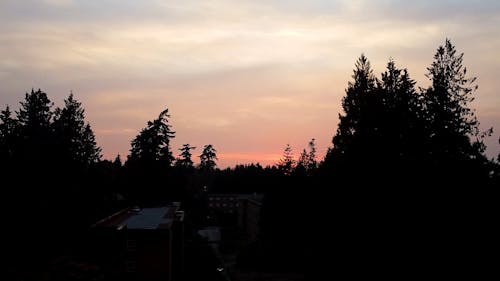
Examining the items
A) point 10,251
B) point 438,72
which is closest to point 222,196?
point 438,72

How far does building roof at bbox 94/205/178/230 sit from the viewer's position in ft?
112

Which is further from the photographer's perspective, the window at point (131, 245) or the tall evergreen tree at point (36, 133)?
the tall evergreen tree at point (36, 133)

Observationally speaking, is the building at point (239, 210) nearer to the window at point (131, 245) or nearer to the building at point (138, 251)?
the building at point (138, 251)

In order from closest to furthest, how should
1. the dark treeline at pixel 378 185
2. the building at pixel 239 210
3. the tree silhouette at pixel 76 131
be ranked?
the dark treeline at pixel 378 185, the tree silhouette at pixel 76 131, the building at pixel 239 210

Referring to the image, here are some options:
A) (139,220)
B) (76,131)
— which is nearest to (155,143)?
(76,131)

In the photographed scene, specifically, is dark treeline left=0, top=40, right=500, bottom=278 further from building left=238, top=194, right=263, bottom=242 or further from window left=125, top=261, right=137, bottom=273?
→ building left=238, top=194, right=263, bottom=242

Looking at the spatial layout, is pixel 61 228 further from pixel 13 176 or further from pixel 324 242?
pixel 324 242

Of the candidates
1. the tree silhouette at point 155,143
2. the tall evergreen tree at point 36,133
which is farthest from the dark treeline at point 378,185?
the tree silhouette at point 155,143

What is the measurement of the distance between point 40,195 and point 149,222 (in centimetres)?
745

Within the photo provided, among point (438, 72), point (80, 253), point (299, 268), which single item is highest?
point (438, 72)

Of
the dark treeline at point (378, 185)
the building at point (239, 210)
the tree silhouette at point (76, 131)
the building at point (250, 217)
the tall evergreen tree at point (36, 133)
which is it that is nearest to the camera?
the dark treeline at point (378, 185)

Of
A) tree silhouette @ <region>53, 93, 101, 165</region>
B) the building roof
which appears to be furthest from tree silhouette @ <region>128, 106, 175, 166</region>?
the building roof

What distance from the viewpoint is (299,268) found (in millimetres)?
69438

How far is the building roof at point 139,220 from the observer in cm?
3412
